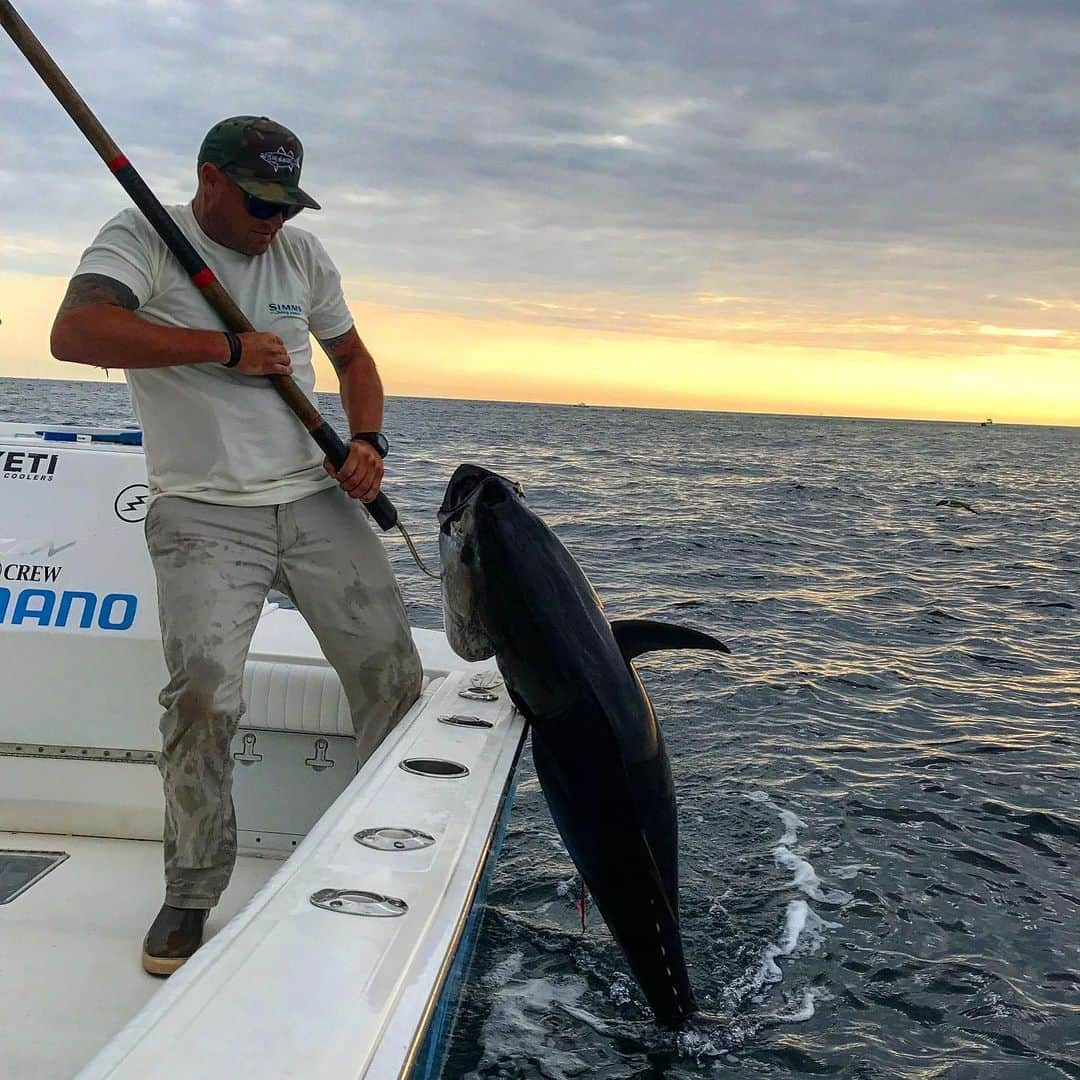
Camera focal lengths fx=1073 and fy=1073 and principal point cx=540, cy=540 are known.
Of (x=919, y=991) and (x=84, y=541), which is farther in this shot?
(x=919, y=991)

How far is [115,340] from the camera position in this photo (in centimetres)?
284

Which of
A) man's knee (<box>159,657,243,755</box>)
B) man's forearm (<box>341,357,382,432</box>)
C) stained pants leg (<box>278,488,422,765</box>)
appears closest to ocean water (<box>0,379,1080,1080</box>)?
stained pants leg (<box>278,488,422,765</box>)

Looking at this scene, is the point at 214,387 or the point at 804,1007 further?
the point at 804,1007

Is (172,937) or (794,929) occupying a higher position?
(172,937)

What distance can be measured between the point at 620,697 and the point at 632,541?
44.3 feet

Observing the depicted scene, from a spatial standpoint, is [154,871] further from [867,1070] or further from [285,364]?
[867,1070]

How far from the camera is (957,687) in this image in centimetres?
854

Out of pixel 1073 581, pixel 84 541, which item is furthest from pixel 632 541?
pixel 84 541

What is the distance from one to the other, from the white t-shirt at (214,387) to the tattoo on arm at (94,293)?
3 cm

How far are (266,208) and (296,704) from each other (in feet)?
5.64

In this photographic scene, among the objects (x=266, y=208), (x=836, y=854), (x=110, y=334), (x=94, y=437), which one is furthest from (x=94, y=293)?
(x=836, y=854)

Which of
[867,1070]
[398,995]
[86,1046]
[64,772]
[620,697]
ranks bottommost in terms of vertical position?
[867,1070]

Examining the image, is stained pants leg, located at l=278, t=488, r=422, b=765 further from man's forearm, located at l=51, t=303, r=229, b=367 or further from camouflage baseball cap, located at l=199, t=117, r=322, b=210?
camouflage baseball cap, located at l=199, t=117, r=322, b=210

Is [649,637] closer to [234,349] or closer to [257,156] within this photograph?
[234,349]
